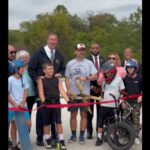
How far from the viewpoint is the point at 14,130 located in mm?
4715

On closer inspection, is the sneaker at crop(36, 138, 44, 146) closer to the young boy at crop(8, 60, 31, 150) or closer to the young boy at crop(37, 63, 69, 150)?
the young boy at crop(37, 63, 69, 150)

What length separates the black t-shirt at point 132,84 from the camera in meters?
4.96

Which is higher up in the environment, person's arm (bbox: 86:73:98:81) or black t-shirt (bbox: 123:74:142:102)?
person's arm (bbox: 86:73:98:81)

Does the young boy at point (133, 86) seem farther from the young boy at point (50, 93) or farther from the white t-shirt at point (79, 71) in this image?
the young boy at point (50, 93)

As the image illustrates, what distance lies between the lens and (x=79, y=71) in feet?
16.7

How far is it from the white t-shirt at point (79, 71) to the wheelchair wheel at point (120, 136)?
67 centimetres

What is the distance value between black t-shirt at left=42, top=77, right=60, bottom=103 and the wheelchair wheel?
0.80m

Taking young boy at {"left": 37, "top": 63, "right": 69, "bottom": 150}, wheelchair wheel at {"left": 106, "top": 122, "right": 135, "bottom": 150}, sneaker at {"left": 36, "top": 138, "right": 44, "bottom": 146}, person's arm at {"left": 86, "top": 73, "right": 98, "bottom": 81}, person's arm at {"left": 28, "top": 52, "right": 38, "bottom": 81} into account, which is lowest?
sneaker at {"left": 36, "top": 138, "right": 44, "bottom": 146}

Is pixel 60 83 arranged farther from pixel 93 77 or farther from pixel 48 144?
pixel 48 144

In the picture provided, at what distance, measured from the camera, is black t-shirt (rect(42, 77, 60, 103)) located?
4.76 metres

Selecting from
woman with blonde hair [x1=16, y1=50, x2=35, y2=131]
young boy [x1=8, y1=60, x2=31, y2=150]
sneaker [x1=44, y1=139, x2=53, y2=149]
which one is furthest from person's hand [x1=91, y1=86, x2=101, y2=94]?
young boy [x1=8, y1=60, x2=31, y2=150]
